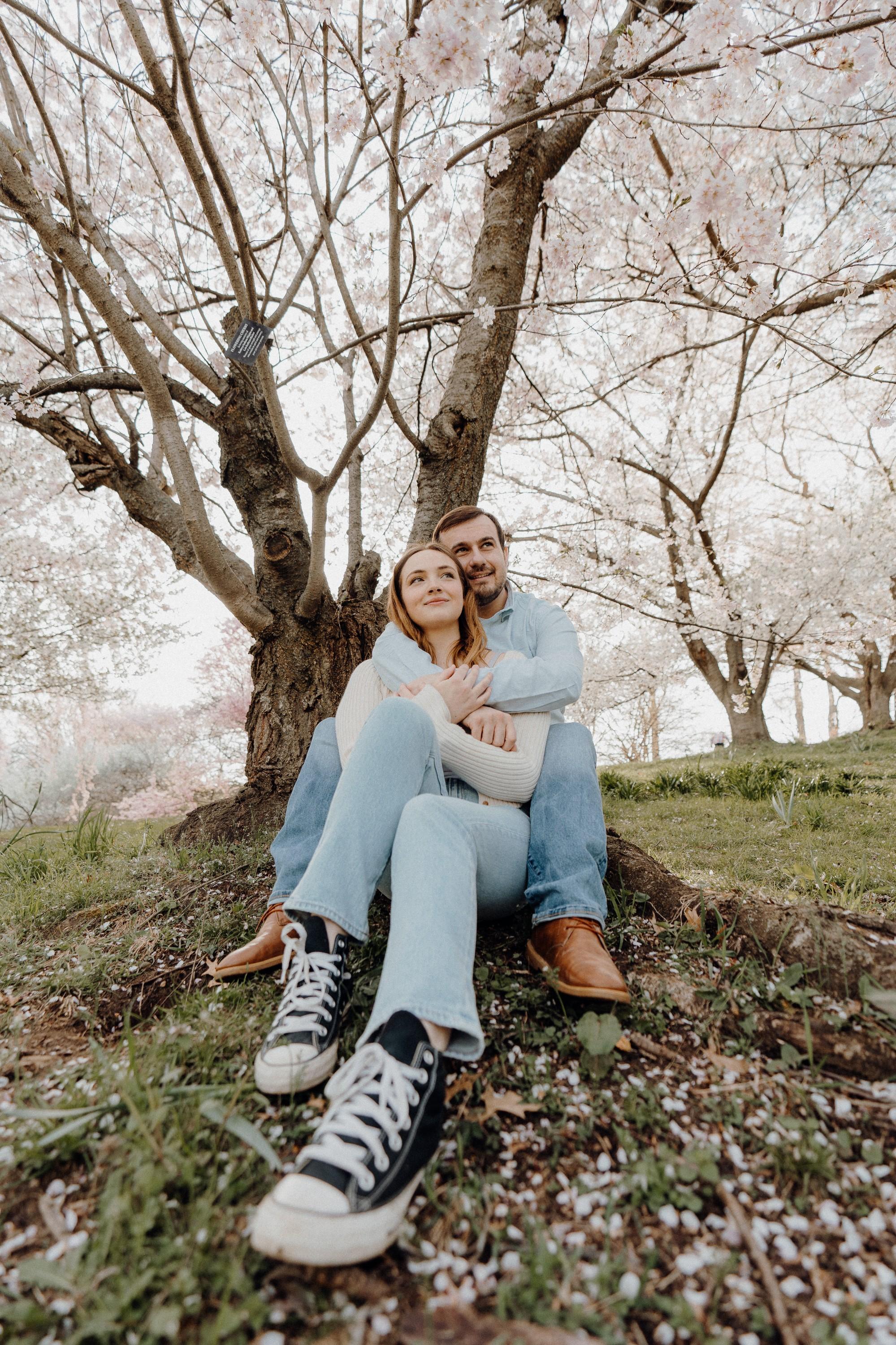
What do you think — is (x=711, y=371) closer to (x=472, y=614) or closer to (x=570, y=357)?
(x=570, y=357)

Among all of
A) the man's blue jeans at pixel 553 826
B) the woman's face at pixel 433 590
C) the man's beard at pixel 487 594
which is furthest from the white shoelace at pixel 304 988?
the man's beard at pixel 487 594

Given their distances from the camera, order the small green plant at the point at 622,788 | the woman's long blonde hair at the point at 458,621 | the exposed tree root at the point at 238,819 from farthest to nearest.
Result: the small green plant at the point at 622,788 → the exposed tree root at the point at 238,819 → the woman's long blonde hair at the point at 458,621

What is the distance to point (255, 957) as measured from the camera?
Answer: 5.31 ft

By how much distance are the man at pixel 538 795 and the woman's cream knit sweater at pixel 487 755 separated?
0.12 feet

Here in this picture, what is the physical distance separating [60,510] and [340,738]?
30.4 ft

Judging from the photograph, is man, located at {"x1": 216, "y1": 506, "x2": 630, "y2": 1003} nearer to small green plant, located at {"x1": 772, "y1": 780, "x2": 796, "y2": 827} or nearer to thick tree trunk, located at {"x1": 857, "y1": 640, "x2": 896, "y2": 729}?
small green plant, located at {"x1": 772, "y1": 780, "x2": 796, "y2": 827}

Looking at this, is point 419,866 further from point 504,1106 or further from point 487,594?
point 487,594

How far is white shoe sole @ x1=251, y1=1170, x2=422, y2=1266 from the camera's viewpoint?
2.65 feet

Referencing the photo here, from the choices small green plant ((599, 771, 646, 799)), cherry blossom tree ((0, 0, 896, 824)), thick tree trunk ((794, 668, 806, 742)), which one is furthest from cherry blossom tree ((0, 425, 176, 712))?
thick tree trunk ((794, 668, 806, 742))

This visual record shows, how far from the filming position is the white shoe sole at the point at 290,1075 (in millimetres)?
1123

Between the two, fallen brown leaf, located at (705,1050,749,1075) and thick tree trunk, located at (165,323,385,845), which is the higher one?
thick tree trunk, located at (165,323,385,845)

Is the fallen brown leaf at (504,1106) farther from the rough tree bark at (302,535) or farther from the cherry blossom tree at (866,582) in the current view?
the cherry blossom tree at (866,582)

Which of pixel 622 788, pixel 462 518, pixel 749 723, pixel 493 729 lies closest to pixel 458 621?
pixel 462 518

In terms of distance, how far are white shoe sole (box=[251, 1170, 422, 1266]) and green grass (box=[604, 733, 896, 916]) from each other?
1.76 meters
